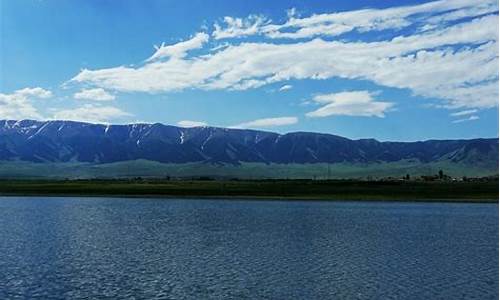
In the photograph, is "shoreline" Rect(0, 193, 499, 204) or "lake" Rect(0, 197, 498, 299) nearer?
"lake" Rect(0, 197, 498, 299)

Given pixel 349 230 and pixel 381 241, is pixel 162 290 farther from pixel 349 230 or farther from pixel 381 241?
pixel 349 230

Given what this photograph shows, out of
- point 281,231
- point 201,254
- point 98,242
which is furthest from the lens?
point 281,231

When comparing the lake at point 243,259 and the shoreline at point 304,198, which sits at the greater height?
the shoreline at point 304,198

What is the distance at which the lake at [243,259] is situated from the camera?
109 feet

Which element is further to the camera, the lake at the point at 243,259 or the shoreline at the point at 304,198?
the shoreline at the point at 304,198

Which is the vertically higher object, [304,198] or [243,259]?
[304,198]

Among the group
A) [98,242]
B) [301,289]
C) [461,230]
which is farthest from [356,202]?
[301,289]

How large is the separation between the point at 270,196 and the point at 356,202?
2202 centimetres

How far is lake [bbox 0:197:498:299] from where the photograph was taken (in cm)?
3325

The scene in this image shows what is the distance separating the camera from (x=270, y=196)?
140 m

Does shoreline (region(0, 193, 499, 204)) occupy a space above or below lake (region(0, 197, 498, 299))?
above

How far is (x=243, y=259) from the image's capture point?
144ft

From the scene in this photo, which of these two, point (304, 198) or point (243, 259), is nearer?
point (243, 259)

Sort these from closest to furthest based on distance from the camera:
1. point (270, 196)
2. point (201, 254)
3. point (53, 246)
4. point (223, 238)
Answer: point (201, 254) < point (53, 246) < point (223, 238) < point (270, 196)
